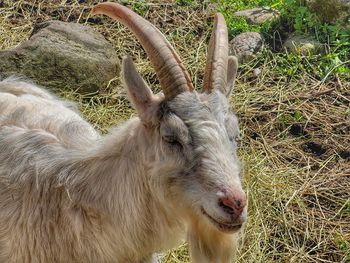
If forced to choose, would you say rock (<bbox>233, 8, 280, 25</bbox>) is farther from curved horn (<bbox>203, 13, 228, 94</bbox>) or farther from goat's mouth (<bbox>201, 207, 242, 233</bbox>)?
goat's mouth (<bbox>201, 207, 242, 233</bbox>)

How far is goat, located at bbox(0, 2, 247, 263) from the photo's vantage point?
3.59m

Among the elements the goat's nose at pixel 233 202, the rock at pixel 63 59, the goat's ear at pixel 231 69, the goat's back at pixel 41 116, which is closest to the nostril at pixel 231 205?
the goat's nose at pixel 233 202

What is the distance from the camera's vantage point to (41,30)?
716 centimetres

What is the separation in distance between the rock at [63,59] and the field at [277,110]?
0.53ft

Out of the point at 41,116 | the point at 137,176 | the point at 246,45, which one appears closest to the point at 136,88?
the point at 137,176

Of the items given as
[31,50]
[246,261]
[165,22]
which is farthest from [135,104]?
[165,22]

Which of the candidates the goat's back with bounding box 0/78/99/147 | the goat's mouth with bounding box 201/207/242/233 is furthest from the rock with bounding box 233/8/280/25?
the goat's mouth with bounding box 201/207/242/233

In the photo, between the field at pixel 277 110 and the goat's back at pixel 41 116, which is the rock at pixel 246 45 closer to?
the field at pixel 277 110

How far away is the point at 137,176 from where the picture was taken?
3.88 m

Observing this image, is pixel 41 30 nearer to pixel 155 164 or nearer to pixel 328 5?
pixel 328 5

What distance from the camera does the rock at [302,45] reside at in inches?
299

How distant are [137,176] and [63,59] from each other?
335 cm

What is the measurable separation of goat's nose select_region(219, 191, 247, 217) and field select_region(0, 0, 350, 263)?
191 centimetres

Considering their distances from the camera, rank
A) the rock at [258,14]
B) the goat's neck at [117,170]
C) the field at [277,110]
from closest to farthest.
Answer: the goat's neck at [117,170] < the field at [277,110] < the rock at [258,14]
